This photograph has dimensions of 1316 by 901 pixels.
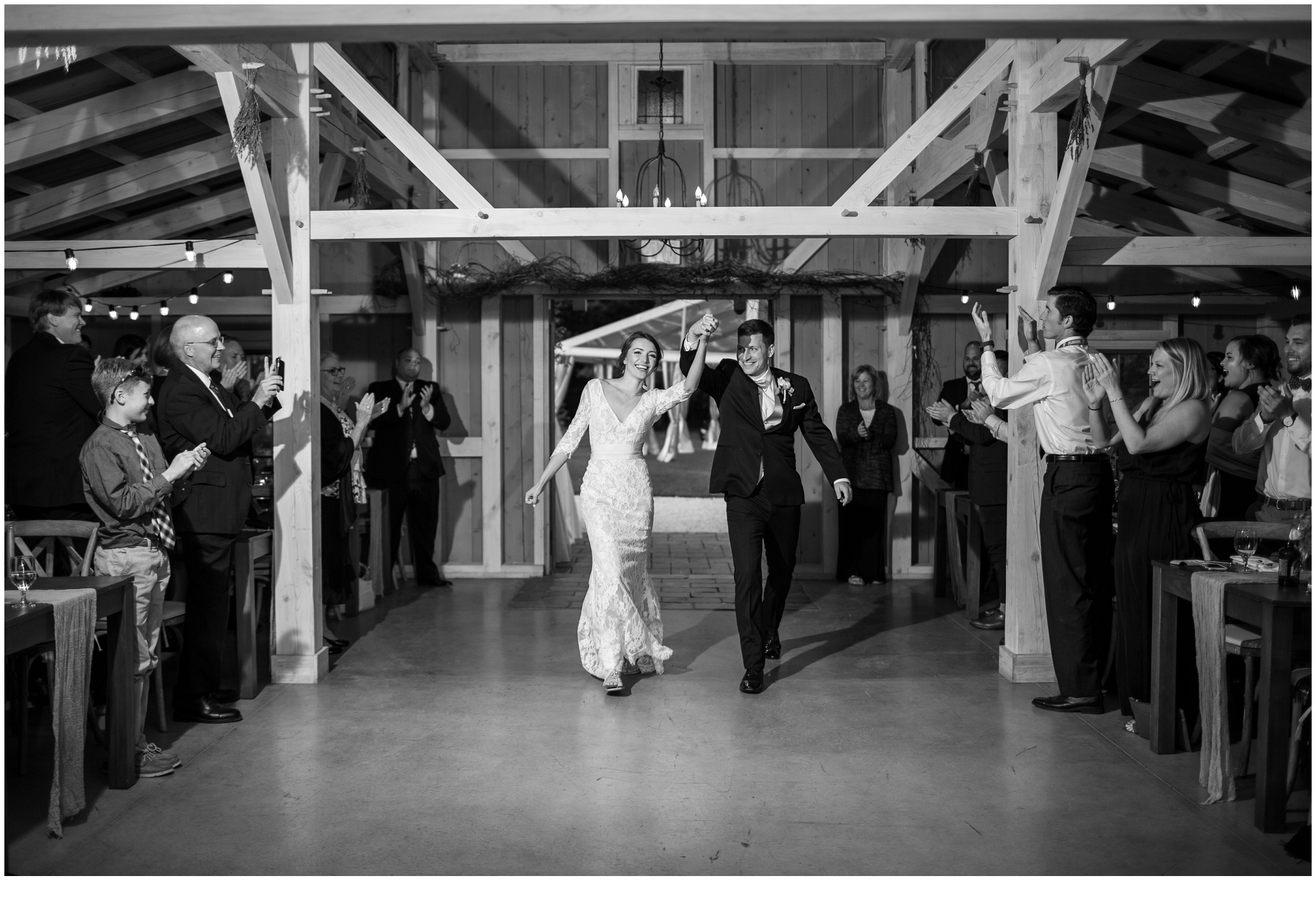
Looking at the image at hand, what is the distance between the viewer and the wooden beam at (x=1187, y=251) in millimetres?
5836

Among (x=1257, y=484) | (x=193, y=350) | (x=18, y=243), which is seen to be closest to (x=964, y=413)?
(x=1257, y=484)

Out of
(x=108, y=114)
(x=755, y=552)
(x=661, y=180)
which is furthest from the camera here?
(x=661, y=180)

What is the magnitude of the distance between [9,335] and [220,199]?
298 centimetres

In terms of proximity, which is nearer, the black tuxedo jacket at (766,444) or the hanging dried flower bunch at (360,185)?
the black tuxedo jacket at (766,444)

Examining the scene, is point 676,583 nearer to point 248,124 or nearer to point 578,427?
point 578,427

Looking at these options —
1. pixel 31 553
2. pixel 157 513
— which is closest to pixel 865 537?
pixel 157 513

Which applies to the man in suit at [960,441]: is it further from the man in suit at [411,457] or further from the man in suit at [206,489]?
the man in suit at [206,489]

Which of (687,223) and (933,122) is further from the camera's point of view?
(933,122)

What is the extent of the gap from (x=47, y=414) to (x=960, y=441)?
531 centimetres

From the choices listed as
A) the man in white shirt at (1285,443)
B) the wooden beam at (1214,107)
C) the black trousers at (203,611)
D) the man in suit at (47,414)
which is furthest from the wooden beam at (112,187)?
the man in white shirt at (1285,443)

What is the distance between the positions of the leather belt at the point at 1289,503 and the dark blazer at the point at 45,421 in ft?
15.8

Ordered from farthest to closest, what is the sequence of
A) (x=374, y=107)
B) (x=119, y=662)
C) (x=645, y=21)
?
(x=374, y=107), (x=119, y=662), (x=645, y=21)

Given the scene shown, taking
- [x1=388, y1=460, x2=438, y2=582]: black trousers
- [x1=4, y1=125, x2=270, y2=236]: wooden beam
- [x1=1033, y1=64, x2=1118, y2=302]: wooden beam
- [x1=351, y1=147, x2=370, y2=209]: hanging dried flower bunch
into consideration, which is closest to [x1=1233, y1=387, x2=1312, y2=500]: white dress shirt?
[x1=1033, y1=64, x2=1118, y2=302]: wooden beam

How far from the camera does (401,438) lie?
8039mm
